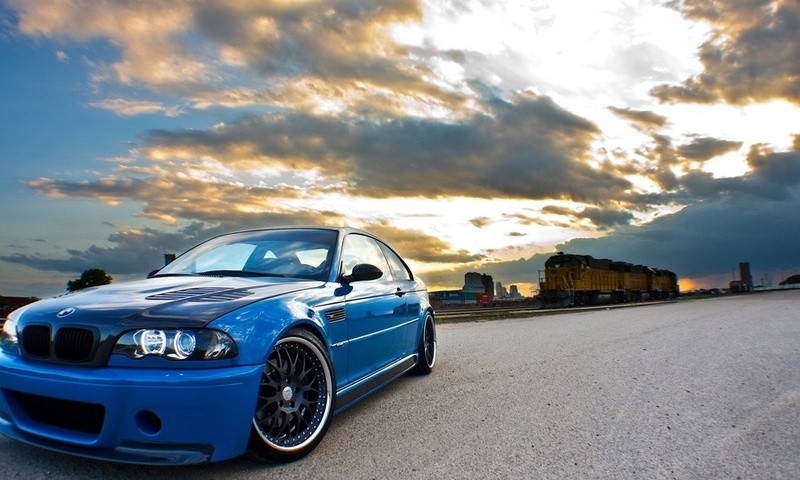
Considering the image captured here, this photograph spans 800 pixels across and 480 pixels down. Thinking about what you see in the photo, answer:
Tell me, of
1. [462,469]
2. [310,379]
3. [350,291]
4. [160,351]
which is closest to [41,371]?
[160,351]

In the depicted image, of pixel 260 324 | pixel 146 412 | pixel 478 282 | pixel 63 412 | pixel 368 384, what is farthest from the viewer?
pixel 478 282

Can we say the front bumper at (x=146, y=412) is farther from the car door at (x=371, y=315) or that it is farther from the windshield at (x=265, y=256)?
the windshield at (x=265, y=256)

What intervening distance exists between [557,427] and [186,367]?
8.47 ft

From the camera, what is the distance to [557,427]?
3.88 m

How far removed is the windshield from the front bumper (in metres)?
1.32

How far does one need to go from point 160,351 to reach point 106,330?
353 mm

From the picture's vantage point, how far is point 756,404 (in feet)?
15.2

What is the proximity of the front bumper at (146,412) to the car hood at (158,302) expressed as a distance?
0.26m

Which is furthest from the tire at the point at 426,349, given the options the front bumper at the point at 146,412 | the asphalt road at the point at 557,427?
the front bumper at the point at 146,412

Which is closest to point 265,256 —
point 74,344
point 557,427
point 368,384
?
point 368,384

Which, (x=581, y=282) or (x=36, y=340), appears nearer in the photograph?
(x=36, y=340)

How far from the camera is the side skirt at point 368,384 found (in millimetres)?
3756

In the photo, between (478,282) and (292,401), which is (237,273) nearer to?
(292,401)

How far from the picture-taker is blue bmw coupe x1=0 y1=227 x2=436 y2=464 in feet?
8.84
